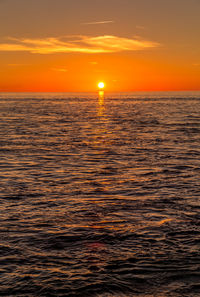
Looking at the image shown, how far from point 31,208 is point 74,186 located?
2977 millimetres

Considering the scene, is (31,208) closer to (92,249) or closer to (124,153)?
(92,249)

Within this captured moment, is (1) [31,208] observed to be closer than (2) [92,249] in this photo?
No

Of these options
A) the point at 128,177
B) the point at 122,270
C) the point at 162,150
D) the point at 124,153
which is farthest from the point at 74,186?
the point at 162,150

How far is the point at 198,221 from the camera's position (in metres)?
9.64

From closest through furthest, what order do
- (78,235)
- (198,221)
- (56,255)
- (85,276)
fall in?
(85,276) → (56,255) → (78,235) → (198,221)

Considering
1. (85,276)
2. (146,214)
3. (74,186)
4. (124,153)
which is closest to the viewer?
(85,276)

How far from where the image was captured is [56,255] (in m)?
7.75

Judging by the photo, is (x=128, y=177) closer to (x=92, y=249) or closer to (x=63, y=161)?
(x=63, y=161)

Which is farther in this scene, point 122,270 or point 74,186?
point 74,186

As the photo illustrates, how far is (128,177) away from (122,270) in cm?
803

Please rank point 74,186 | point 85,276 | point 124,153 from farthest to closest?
point 124,153 → point 74,186 → point 85,276

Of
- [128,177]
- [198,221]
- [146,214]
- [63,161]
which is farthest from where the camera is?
[63,161]

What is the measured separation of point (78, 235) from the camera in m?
8.80

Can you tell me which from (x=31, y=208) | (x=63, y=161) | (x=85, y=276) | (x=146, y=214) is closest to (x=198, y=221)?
(x=146, y=214)
